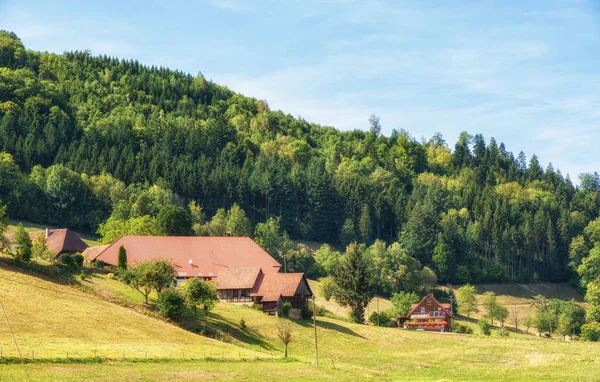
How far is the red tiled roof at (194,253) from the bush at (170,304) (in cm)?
1906

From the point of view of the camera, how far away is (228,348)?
7256 centimetres

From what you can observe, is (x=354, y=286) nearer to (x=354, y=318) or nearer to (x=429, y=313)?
(x=354, y=318)

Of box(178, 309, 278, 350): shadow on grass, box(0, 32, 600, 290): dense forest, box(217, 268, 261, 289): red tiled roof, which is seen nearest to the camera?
box(178, 309, 278, 350): shadow on grass

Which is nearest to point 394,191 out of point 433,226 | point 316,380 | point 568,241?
point 433,226

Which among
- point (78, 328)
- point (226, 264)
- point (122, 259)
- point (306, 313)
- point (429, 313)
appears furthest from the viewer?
point (429, 313)

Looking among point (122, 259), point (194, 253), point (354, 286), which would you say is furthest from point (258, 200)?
point (122, 259)

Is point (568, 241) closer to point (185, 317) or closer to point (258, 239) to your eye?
point (258, 239)

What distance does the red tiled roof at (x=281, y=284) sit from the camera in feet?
307

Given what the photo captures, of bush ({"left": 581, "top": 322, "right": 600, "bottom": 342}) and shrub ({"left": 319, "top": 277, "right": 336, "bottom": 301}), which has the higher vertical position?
shrub ({"left": 319, "top": 277, "right": 336, "bottom": 301})

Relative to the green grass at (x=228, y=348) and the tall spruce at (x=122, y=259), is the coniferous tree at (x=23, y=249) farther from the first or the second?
the tall spruce at (x=122, y=259)

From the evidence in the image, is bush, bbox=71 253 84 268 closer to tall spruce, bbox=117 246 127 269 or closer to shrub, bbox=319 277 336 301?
tall spruce, bbox=117 246 127 269

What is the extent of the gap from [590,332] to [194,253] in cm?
5952

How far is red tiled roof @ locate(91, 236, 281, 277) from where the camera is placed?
10238 centimetres

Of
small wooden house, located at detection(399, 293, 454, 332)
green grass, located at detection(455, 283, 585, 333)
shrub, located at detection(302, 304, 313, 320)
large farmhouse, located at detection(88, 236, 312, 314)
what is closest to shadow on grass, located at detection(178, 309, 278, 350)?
large farmhouse, located at detection(88, 236, 312, 314)
